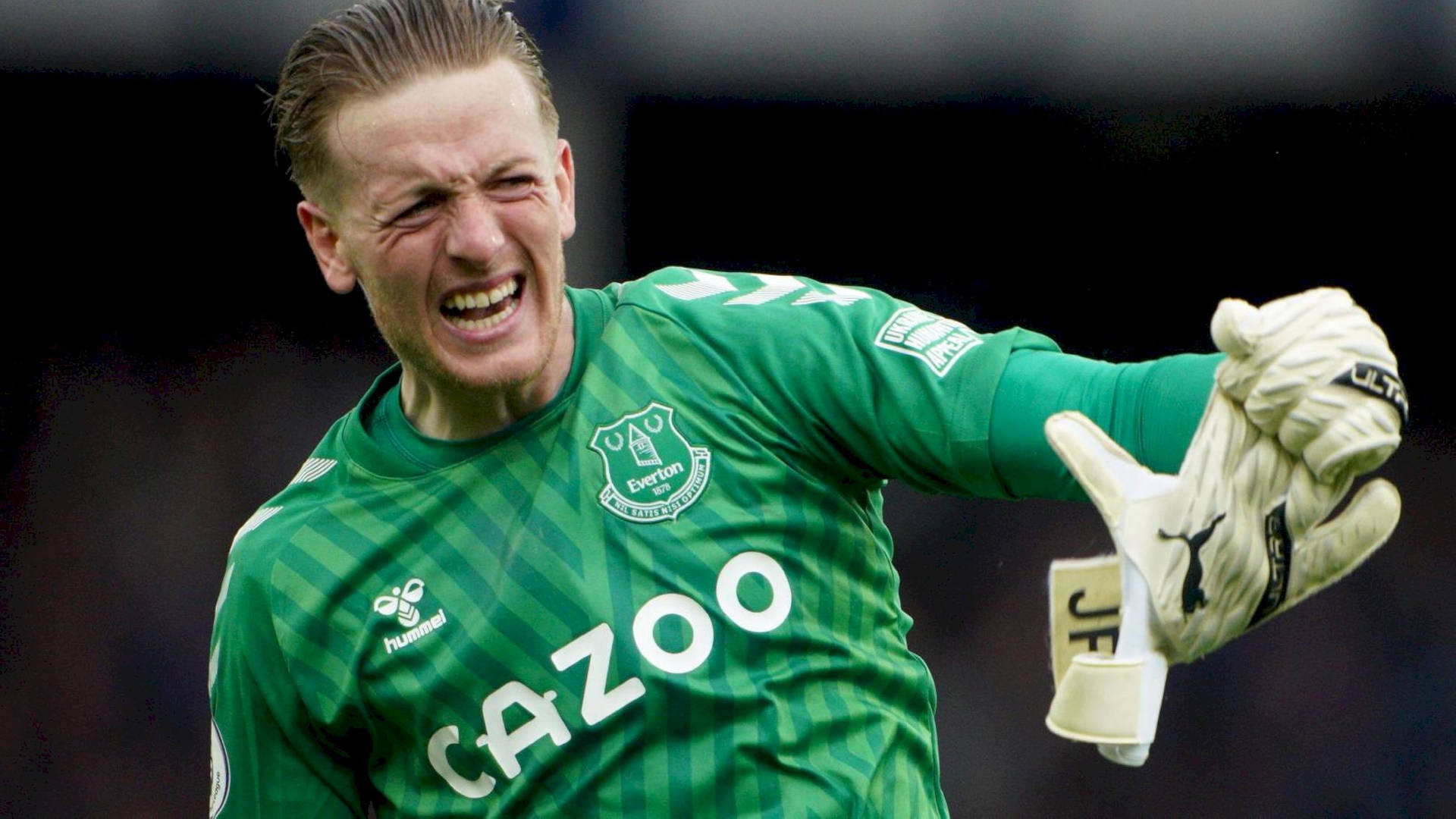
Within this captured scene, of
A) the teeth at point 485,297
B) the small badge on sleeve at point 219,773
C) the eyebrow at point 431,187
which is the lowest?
the small badge on sleeve at point 219,773

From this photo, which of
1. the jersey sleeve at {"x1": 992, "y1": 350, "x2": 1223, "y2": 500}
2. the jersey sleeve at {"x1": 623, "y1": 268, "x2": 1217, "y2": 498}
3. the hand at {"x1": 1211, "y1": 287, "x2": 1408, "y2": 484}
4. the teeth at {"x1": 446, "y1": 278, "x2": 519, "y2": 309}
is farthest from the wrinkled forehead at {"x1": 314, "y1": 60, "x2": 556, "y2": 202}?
the hand at {"x1": 1211, "y1": 287, "x2": 1408, "y2": 484}

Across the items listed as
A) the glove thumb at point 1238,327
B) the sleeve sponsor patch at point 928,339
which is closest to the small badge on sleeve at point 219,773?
the sleeve sponsor patch at point 928,339

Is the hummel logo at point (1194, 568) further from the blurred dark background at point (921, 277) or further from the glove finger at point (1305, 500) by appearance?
the blurred dark background at point (921, 277)

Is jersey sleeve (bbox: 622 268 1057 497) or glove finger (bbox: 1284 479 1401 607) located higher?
glove finger (bbox: 1284 479 1401 607)

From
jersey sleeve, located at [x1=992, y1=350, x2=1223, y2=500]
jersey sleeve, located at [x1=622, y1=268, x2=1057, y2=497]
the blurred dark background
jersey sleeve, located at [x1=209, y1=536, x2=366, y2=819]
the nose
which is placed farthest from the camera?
the blurred dark background

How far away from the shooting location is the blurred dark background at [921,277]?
12.9ft

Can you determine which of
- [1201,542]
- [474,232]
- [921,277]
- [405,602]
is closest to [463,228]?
[474,232]

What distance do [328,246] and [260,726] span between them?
568 mm

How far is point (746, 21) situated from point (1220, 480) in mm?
2606

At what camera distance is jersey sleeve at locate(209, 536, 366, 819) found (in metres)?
1.85

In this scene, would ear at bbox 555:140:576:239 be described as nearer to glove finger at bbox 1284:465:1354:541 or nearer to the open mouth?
the open mouth

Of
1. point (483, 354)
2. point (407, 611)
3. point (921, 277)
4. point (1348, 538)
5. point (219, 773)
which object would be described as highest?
point (1348, 538)

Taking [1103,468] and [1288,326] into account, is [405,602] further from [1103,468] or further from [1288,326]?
[1288,326]

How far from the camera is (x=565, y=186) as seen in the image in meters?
1.95
